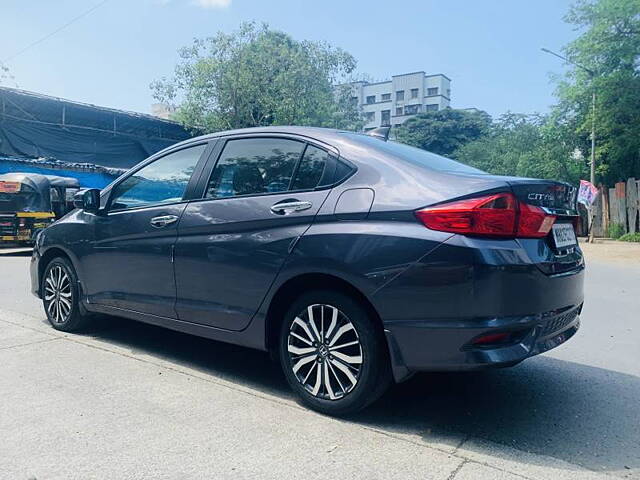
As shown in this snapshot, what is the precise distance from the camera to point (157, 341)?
4.89 metres

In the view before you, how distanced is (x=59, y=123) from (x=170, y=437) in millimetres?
23902

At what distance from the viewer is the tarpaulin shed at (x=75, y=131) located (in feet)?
71.4

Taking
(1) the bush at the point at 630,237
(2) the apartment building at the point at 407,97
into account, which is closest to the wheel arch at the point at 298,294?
(1) the bush at the point at 630,237

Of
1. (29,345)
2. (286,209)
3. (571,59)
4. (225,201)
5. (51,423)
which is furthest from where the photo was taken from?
(571,59)

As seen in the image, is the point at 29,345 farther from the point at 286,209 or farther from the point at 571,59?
the point at 571,59

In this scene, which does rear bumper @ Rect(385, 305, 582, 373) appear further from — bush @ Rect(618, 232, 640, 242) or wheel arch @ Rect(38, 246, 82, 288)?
bush @ Rect(618, 232, 640, 242)

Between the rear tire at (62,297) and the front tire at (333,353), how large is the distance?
2.38 metres

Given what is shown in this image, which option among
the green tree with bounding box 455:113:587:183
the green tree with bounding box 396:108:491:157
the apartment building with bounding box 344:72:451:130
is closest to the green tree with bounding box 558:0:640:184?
the green tree with bounding box 455:113:587:183

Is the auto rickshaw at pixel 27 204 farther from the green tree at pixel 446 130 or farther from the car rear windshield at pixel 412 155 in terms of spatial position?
the green tree at pixel 446 130

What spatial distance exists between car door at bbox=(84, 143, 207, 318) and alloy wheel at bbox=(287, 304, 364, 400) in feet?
3.76

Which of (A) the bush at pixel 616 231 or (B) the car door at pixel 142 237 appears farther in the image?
(A) the bush at pixel 616 231

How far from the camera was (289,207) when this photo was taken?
3.39 meters

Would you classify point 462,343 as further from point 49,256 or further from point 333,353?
point 49,256

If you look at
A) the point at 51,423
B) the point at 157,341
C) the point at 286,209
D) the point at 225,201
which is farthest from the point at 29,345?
the point at 286,209
